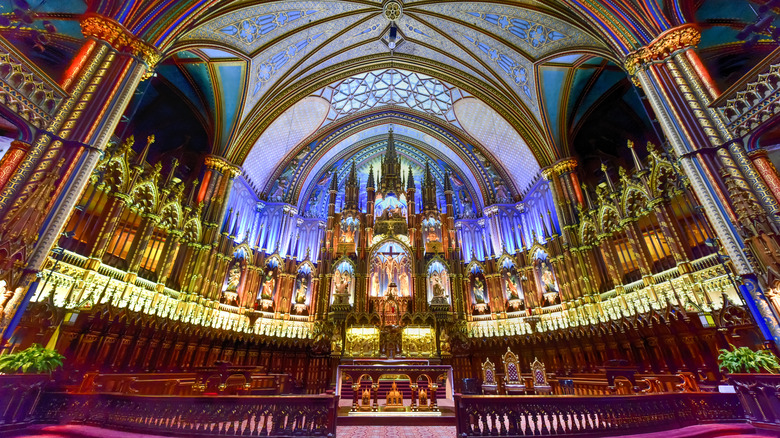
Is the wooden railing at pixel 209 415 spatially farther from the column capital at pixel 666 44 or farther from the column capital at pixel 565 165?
the column capital at pixel 565 165

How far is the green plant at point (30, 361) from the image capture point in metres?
5.33

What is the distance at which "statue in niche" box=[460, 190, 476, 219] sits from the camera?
21094mm

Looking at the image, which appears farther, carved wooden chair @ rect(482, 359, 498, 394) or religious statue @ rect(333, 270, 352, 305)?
religious statue @ rect(333, 270, 352, 305)

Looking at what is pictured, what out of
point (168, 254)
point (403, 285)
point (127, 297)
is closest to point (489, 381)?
→ point (403, 285)

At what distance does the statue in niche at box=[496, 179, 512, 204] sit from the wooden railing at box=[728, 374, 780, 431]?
14.6m

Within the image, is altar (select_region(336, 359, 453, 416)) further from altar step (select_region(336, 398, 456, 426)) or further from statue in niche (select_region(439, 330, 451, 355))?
statue in niche (select_region(439, 330, 451, 355))

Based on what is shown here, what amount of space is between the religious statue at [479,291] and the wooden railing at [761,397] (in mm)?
11588

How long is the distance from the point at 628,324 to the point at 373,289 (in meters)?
11.4

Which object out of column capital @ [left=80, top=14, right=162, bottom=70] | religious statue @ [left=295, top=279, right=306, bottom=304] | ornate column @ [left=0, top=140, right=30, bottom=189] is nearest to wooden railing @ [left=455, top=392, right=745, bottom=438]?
ornate column @ [left=0, top=140, right=30, bottom=189]

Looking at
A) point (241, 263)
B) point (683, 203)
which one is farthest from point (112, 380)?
point (683, 203)

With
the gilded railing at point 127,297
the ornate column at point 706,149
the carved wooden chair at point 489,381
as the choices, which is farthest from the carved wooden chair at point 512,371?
the gilded railing at point 127,297

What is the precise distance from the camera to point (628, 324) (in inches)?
416

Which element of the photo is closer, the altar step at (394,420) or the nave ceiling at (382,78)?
the altar step at (394,420)

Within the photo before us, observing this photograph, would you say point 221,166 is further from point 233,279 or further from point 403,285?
point 403,285
